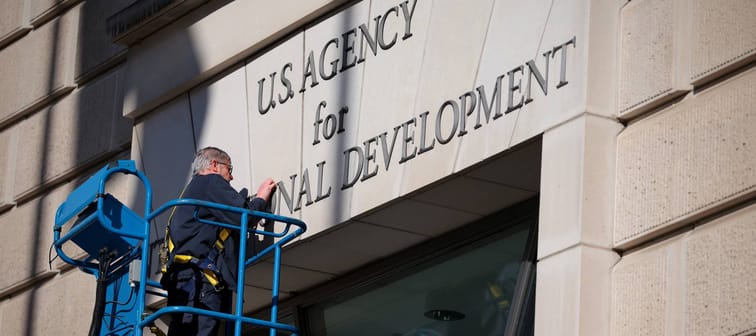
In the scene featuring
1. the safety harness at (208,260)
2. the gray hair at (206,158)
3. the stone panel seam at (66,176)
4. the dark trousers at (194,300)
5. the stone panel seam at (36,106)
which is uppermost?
the stone panel seam at (36,106)

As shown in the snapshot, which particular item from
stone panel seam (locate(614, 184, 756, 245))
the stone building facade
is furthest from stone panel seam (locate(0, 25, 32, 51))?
stone panel seam (locate(614, 184, 756, 245))

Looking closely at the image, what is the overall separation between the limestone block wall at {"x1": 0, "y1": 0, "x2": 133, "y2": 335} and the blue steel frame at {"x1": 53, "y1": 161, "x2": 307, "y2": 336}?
1924 millimetres

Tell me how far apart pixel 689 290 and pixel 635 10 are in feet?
5.15

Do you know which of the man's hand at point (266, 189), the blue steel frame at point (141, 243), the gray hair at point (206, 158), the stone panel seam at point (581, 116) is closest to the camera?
the stone panel seam at point (581, 116)

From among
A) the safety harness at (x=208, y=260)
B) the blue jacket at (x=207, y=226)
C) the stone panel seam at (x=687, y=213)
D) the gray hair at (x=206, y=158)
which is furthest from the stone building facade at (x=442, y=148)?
the safety harness at (x=208, y=260)

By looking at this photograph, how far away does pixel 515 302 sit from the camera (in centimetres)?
817

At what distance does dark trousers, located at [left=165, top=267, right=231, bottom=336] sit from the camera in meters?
8.31

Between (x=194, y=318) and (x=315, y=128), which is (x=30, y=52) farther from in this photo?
(x=194, y=318)

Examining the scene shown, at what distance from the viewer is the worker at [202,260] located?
8.36 m

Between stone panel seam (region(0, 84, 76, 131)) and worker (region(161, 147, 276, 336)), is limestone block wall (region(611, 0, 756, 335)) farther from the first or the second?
stone panel seam (region(0, 84, 76, 131))

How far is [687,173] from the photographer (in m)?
6.90

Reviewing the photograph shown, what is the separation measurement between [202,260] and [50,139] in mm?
4486

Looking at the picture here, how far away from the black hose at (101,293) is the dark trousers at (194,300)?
1.29ft

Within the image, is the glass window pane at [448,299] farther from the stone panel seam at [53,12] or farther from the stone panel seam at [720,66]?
the stone panel seam at [53,12]
